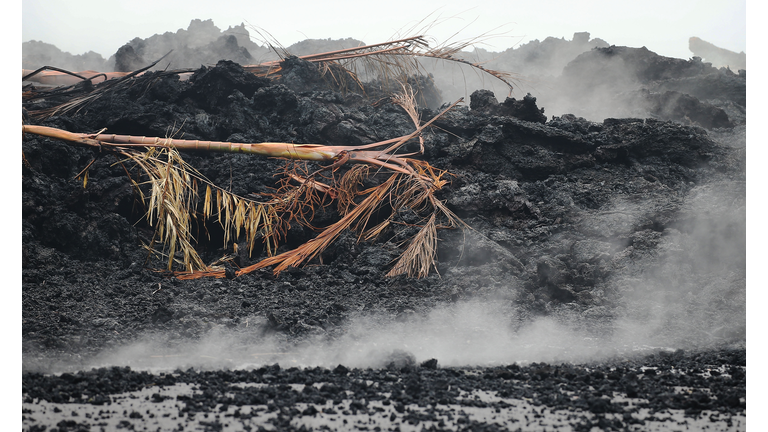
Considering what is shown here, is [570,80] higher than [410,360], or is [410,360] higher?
[570,80]

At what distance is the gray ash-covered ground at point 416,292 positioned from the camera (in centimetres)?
203

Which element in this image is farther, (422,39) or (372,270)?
(422,39)

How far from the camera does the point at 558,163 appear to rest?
4.45 metres

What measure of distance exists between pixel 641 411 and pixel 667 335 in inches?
40.0

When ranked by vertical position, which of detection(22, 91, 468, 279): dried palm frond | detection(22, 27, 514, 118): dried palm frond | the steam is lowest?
the steam

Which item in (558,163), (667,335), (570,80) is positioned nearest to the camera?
(667,335)

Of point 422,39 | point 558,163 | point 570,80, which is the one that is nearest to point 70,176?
point 422,39

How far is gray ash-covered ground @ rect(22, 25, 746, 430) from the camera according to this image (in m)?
2.03

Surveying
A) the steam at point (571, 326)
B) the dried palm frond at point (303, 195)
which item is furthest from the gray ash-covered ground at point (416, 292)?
the dried palm frond at point (303, 195)

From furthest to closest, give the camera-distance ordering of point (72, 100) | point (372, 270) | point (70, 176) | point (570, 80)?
point (570, 80), point (72, 100), point (70, 176), point (372, 270)

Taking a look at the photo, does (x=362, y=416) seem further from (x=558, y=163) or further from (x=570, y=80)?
(x=570, y=80)

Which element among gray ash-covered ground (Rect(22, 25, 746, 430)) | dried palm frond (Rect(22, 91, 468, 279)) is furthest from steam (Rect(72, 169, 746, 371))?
dried palm frond (Rect(22, 91, 468, 279))

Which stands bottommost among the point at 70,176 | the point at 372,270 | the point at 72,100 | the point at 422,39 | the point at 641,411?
the point at 641,411

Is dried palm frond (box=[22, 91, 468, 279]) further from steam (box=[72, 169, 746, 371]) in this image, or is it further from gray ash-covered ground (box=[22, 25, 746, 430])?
steam (box=[72, 169, 746, 371])
